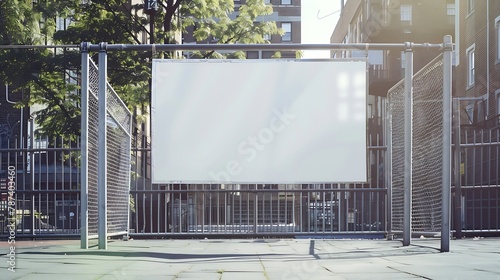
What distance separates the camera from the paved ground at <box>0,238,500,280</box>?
16.2 ft

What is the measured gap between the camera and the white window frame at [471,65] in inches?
1154

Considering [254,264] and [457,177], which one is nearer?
[254,264]

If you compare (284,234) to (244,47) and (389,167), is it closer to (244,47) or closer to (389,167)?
(389,167)

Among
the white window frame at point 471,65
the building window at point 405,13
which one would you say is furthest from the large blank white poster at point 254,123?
the building window at point 405,13

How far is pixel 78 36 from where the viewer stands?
Answer: 18.6m

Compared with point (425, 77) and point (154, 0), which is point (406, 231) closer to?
point (425, 77)

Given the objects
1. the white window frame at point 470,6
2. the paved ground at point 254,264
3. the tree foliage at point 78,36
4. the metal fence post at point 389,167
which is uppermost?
the white window frame at point 470,6

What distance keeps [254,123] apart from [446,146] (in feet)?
7.49

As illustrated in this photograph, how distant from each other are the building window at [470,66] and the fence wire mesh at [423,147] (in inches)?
824

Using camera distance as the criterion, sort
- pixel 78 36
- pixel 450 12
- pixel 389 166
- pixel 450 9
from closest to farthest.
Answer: pixel 389 166 < pixel 78 36 < pixel 450 12 < pixel 450 9

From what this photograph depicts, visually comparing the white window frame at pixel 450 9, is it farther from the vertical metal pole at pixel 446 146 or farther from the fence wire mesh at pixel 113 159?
the vertical metal pole at pixel 446 146

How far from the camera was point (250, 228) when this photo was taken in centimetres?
1078

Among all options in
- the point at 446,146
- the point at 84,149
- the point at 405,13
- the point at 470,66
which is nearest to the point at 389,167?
the point at 446,146

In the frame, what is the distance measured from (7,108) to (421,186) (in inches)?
966
